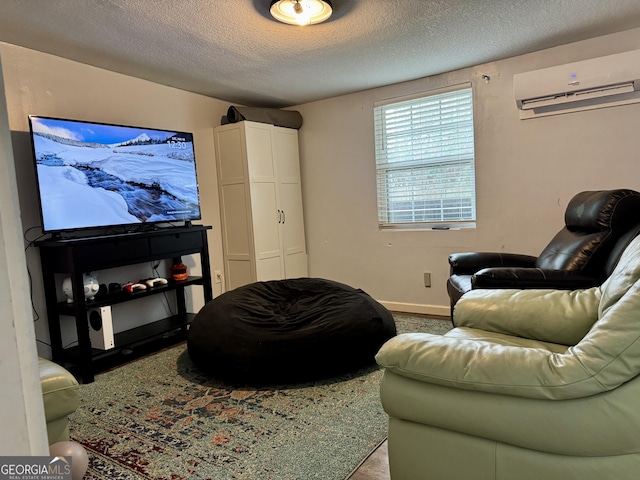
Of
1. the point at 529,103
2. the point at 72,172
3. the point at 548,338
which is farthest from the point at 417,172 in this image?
the point at 72,172

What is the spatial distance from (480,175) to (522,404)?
9.71 ft

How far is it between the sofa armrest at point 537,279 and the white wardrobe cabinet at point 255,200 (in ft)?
7.98

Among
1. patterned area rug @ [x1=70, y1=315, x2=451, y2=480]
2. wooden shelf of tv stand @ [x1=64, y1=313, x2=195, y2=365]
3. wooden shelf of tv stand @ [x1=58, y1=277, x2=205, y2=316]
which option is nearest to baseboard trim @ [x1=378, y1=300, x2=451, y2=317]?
patterned area rug @ [x1=70, y1=315, x2=451, y2=480]

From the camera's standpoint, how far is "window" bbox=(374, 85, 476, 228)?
3.84 metres

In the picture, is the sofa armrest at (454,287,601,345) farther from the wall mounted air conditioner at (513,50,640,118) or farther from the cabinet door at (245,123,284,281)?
the cabinet door at (245,123,284,281)

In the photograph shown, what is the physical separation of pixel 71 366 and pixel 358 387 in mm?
2081

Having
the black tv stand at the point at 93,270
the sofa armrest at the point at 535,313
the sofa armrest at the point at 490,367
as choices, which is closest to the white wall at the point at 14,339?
the sofa armrest at the point at 490,367

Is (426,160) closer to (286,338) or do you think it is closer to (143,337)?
(286,338)

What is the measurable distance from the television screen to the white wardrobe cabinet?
0.51m

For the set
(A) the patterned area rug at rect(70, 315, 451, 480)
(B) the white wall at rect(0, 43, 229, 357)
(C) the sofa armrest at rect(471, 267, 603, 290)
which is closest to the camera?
(A) the patterned area rug at rect(70, 315, 451, 480)

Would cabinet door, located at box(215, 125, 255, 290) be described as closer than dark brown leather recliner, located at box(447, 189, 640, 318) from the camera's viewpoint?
No

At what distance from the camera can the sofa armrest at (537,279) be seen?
2.31 m

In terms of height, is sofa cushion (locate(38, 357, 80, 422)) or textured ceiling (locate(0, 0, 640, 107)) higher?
textured ceiling (locate(0, 0, 640, 107))

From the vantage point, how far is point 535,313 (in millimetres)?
1740
